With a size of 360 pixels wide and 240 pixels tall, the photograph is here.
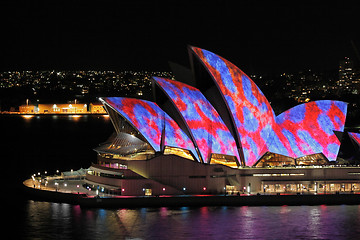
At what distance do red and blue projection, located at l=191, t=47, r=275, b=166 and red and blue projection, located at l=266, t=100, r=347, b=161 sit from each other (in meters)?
1.16

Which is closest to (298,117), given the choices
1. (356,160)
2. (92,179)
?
(356,160)

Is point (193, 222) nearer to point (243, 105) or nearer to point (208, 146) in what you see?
point (208, 146)

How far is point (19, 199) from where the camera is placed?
183ft

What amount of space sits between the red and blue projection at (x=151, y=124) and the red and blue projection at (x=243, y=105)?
449 centimetres

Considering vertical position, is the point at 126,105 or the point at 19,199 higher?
the point at 126,105

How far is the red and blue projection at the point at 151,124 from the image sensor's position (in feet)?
180

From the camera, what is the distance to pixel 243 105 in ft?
185

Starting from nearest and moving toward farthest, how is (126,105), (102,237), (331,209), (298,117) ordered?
(102,237)
(331,209)
(126,105)
(298,117)

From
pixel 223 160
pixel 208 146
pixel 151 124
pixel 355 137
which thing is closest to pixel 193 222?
pixel 208 146

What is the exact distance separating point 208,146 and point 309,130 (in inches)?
383

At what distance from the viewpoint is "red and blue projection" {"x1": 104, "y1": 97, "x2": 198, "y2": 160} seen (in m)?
54.8

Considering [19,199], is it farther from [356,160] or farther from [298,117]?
[356,160]

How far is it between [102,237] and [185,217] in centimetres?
785

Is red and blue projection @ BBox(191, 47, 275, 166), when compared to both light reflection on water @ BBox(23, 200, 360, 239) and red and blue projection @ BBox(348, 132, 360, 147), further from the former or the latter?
red and blue projection @ BBox(348, 132, 360, 147)
